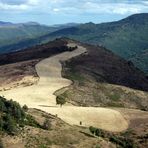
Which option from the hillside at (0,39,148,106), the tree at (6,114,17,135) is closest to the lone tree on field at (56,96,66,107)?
the hillside at (0,39,148,106)

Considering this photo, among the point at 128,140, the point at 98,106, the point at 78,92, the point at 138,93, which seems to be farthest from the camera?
the point at 138,93

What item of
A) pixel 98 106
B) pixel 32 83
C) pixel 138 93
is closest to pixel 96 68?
pixel 138 93

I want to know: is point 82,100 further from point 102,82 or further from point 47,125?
point 47,125

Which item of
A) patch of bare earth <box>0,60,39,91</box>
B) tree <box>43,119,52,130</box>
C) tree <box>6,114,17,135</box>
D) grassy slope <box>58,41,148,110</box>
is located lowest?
grassy slope <box>58,41,148,110</box>

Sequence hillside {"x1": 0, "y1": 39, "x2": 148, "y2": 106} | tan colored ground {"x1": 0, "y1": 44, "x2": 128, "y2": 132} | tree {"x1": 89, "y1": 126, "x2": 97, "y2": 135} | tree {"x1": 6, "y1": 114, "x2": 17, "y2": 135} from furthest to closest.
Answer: hillside {"x1": 0, "y1": 39, "x2": 148, "y2": 106}, tan colored ground {"x1": 0, "y1": 44, "x2": 128, "y2": 132}, tree {"x1": 89, "y1": 126, "x2": 97, "y2": 135}, tree {"x1": 6, "y1": 114, "x2": 17, "y2": 135}

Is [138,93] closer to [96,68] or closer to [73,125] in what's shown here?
[96,68]

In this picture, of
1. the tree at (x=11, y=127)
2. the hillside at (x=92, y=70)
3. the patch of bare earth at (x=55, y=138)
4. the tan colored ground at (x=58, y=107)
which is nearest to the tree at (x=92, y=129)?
the patch of bare earth at (x=55, y=138)

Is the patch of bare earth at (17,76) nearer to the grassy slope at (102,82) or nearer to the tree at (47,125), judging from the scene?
the grassy slope at (102,82)

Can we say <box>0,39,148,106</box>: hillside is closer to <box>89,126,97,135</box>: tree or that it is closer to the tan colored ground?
the tan colored ground
